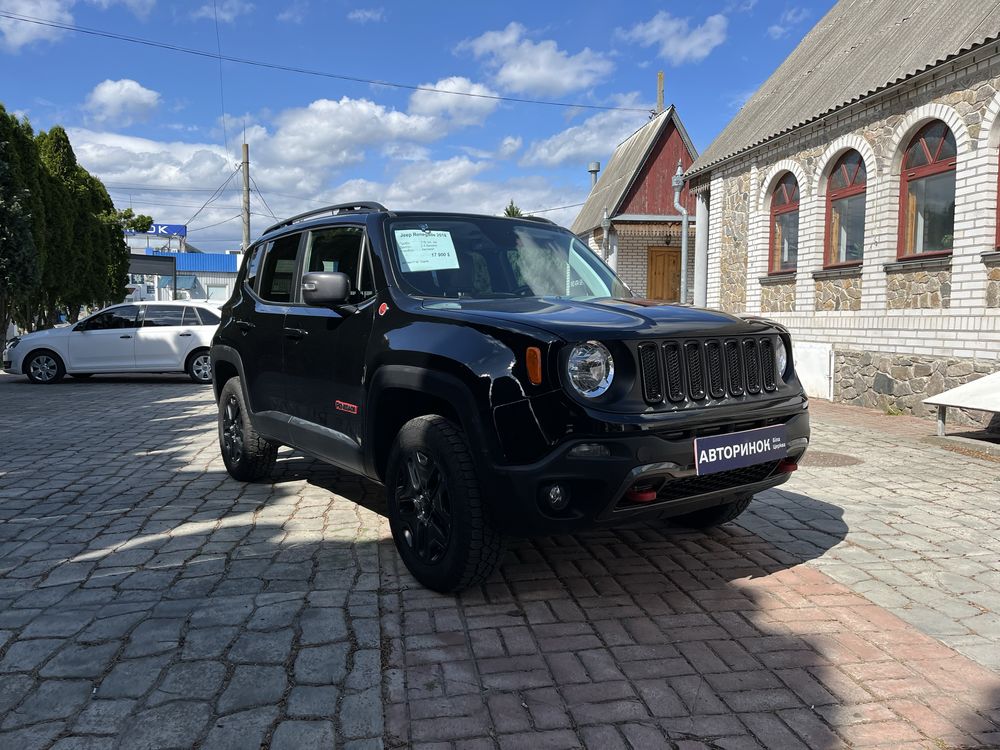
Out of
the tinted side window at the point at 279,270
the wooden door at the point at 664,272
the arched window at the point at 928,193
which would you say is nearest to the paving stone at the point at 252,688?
the tinted side window at the point at 279,270

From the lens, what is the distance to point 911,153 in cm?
1077

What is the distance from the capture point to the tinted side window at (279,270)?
530cm

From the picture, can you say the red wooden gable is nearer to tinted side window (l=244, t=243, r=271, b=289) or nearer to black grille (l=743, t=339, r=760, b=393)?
tinted side window (l=244, t=243, r=271, b=289)

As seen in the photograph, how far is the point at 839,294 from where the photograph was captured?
482 inches

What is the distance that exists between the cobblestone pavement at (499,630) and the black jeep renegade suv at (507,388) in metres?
0.47

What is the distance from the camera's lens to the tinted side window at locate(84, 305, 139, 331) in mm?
15469

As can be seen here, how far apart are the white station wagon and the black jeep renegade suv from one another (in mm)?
11159

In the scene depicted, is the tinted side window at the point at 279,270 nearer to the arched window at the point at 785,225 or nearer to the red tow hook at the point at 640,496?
the red tow hook at the point at 640,496

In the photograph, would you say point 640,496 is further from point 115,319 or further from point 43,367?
point 43,367

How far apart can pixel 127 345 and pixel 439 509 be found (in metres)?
13.6

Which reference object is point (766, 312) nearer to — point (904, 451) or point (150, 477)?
point (904, 451)

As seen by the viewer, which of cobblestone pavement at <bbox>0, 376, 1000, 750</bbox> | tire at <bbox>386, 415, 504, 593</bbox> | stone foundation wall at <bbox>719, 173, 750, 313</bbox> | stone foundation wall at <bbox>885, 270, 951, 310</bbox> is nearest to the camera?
cobblestone pavement at <bbox>0, 376, 1000, 750</bbox>

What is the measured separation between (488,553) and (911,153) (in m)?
9.89

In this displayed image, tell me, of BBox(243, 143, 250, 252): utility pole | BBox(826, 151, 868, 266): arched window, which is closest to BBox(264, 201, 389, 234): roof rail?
BBox(826, 151, 868, 266): arched window
